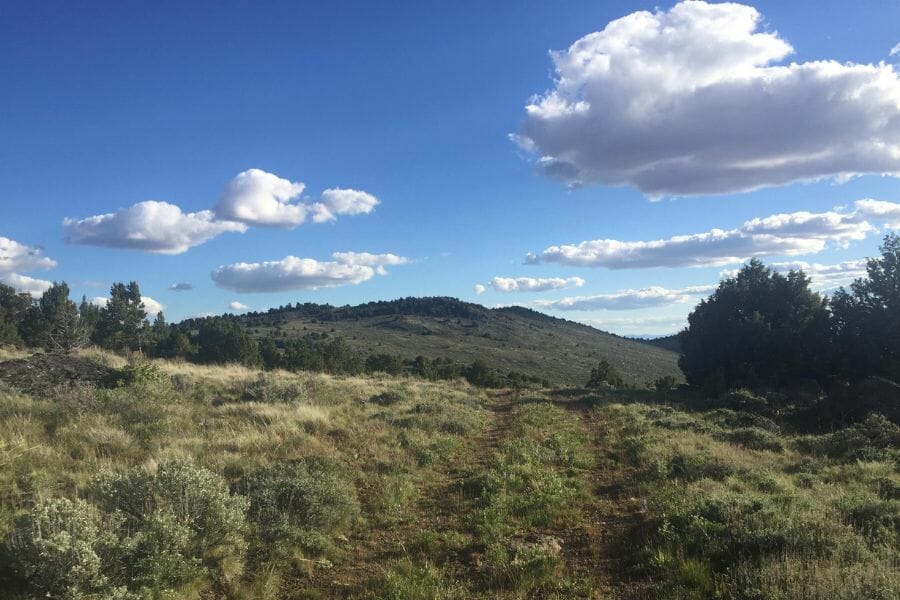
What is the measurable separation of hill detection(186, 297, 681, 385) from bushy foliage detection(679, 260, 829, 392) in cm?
3691

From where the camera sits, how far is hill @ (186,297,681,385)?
96.5 m

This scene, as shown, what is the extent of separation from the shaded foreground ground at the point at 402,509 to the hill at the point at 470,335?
65.4m

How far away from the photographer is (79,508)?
18.2 ft

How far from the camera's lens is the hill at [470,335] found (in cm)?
9650

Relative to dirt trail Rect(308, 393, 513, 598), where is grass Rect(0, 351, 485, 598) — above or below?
above

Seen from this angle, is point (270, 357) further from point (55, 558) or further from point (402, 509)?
point (55, 558)

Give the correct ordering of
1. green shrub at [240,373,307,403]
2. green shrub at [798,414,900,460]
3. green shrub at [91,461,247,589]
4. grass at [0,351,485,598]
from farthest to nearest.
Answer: green shrub at [240,373,307,403]
green shrub at [798,414,900,460]
grass at [0,351,485,598]
green shrub at [91,461,247,589]

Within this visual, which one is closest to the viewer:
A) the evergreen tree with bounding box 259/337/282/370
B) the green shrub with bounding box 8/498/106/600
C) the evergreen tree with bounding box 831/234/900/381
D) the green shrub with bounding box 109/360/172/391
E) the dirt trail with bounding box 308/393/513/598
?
the green shrub with bounding box 8/498/106/600

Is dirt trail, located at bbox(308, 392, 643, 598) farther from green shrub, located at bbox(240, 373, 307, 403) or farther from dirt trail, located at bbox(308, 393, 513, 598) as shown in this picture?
green shrub, located at bbox(240, 373, 307, 403)

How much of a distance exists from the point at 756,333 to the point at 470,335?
334ft

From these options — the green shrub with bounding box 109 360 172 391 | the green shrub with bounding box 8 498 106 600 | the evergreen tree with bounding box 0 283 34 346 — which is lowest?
the green shrub with bounding box 8 498 106 600

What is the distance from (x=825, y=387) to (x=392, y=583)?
34596mm

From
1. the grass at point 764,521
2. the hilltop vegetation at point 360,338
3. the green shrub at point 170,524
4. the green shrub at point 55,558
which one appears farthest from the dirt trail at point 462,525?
the hilltop vegetation at point 360,338

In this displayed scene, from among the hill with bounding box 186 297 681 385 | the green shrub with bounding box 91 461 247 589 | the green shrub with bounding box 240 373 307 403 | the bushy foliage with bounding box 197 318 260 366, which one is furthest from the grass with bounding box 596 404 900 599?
the hill with bounding box 186 297 681 385
